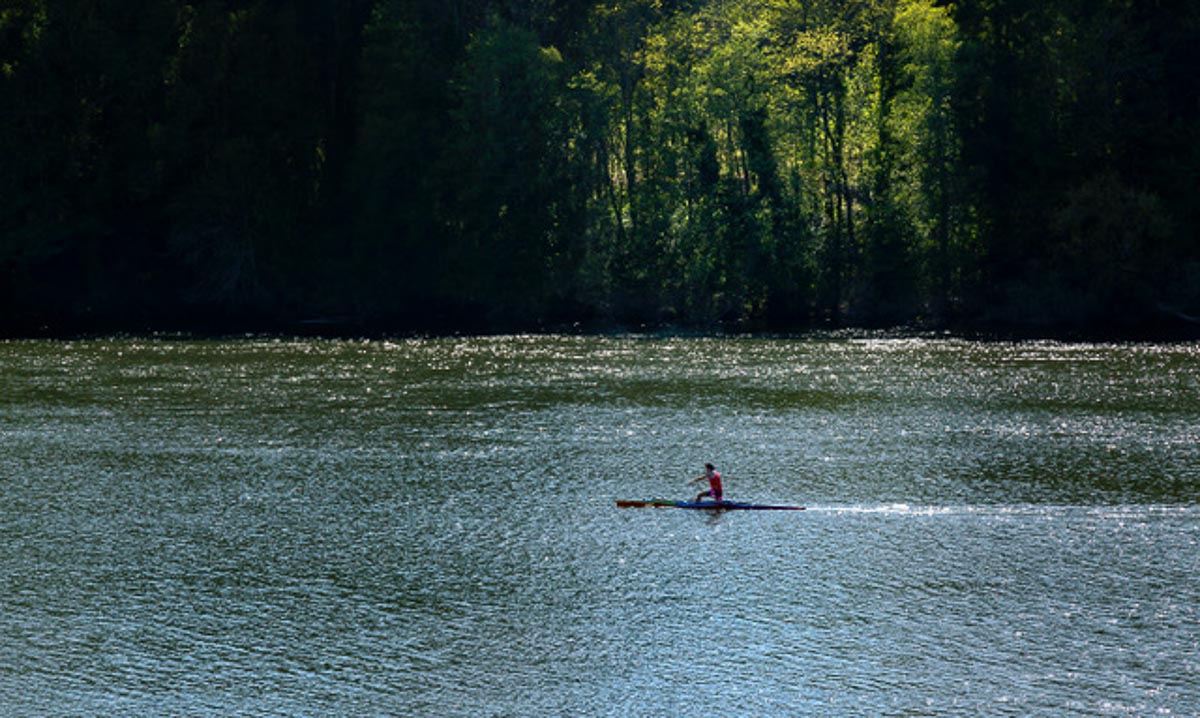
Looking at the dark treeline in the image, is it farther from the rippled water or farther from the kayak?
the kayak

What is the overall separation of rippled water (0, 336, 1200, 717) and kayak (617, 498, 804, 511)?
2.74ft

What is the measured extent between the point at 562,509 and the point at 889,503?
13070 mm

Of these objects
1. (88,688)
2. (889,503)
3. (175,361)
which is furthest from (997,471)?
(175,361)

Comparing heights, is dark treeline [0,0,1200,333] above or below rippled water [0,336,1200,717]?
above

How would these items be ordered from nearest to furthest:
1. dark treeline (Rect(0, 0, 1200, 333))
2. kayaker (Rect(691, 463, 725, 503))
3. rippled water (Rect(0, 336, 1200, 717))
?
rippled water (Rect(0, 336, 1200, 717)) → kayaker (Rect(691, 463, 725, 503)) → dark treeline (Rect(0, 0, 1200, 333))

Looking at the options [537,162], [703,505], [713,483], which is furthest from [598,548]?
[537,162]

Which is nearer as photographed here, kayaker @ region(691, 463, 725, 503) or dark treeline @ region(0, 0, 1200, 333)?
kayaker @ region(691, 463, 725, 503)

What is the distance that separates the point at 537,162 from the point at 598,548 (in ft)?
278

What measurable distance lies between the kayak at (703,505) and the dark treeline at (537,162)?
226 feet

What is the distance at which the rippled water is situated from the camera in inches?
1378

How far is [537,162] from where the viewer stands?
12850 cm

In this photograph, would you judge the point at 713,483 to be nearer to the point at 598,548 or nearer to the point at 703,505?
the point at 703,505

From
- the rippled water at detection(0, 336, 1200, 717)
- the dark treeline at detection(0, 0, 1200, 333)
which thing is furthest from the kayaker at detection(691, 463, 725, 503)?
the dark treeline at detection(0, 0, 1200, 333)

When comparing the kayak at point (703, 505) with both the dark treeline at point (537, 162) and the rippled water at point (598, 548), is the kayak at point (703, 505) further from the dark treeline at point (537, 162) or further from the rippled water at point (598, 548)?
the dark treeline at point (537, 162)
